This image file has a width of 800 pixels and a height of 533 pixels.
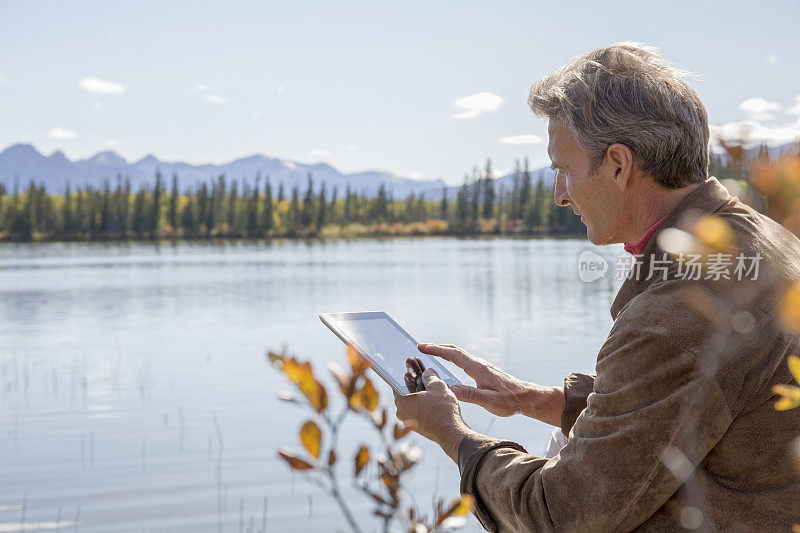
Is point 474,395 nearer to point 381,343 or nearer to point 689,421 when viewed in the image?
point 381,343

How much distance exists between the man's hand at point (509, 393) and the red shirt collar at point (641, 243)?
0.68 metres

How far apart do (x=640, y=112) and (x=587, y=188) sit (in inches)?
8.6

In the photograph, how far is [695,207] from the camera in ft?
5.82

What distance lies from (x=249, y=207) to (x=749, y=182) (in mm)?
96841

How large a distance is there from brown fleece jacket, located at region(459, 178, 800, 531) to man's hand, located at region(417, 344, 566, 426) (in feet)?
2.58

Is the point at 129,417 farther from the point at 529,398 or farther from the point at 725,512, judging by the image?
the point at 725,512

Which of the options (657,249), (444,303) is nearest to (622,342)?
(657,249)

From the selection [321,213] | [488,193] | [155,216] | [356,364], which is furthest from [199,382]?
[488,193]

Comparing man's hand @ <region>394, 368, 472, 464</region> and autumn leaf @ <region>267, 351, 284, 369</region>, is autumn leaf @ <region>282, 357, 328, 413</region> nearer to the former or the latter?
autumn leaf @ <region>267, 351, 284, 369</region>

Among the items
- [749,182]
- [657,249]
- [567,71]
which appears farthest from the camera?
[567,71]

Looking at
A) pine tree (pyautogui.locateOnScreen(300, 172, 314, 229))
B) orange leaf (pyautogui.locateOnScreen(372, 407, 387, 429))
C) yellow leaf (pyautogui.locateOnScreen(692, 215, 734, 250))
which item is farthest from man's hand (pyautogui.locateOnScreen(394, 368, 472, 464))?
pine tree (pyautogui.locateOnScreen(300, 172, 314, 229))

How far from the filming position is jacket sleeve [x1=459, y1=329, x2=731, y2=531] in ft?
4.95

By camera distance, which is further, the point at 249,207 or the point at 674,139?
the point at 249,207

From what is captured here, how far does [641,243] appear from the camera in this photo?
1882 mm
